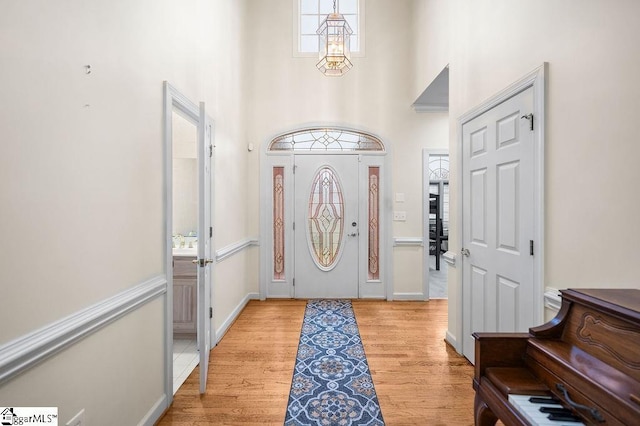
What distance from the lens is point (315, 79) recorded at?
14.0 ft

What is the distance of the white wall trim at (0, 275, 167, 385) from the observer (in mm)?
979

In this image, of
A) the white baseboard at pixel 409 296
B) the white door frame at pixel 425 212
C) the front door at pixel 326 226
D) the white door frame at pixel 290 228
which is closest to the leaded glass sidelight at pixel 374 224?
the white door frame at pixel 290 228

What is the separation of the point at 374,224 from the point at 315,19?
2.98m

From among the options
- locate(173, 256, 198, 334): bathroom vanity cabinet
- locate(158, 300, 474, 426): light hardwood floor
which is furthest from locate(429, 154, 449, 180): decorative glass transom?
locate(173, 256, 198, 334): bathroom vanity cabinet

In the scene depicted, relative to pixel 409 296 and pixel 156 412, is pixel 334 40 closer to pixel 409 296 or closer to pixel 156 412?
pixel 409 296

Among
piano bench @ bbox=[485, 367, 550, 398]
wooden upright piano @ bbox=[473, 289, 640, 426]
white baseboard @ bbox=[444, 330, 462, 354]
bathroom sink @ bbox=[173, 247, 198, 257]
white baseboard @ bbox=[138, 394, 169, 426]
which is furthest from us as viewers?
bathroom sink @ bbox=[173, 247, 198, 257]

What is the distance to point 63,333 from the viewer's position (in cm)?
117

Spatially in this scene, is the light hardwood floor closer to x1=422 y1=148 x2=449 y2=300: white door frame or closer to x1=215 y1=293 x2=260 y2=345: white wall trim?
x1=215 y1=293 x2=260 y2=345: white wall trim

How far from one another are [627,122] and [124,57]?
2.29 m

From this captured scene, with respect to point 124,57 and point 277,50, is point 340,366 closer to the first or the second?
point 124,57

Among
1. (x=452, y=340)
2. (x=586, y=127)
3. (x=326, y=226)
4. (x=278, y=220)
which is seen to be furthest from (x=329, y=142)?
(x=586, y=127)

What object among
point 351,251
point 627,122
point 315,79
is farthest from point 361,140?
point 627,122

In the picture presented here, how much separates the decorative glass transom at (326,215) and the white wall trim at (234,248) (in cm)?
77

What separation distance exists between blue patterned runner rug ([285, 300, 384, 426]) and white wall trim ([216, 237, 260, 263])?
43.7 inches
